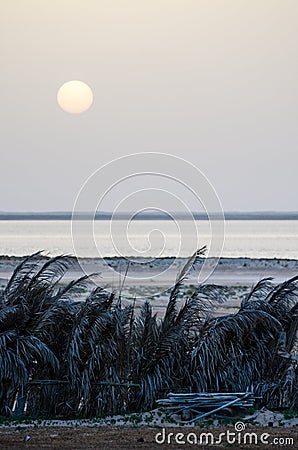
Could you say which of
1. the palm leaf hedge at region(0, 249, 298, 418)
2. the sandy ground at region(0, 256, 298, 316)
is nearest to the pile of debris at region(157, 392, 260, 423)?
the palm leaf hedge at region(0, 249, 298, 418)

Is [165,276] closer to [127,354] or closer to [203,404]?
[127,354]

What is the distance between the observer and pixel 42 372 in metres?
12.9

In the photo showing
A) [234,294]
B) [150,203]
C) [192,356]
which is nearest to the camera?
[192,356]

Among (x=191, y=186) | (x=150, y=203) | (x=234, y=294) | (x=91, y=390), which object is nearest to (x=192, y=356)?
(x=91, y=390)

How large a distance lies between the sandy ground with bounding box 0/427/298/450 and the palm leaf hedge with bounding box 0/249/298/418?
1.49 m

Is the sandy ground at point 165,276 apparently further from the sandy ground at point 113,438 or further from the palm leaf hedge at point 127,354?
the sandy ground at point 113,438

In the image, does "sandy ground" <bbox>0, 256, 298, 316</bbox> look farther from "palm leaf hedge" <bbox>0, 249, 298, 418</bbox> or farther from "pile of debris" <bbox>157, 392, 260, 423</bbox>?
"pile of debris" <bbox>157, 392, 260, 423</bbox>

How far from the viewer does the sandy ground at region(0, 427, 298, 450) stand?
9984mm

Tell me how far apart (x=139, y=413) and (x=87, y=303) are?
2.05m

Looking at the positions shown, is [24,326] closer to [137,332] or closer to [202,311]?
[137,332]

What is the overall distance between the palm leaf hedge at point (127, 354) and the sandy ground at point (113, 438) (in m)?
1.49

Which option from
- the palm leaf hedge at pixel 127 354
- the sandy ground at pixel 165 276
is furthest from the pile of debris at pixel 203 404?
the sandy ground at pixel 165 276

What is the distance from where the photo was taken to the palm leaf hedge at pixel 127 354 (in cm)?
1269

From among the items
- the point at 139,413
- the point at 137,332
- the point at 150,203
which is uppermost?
the point at 150,203
